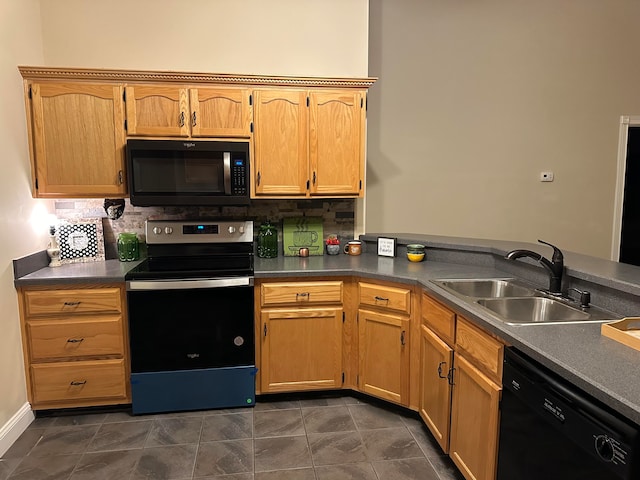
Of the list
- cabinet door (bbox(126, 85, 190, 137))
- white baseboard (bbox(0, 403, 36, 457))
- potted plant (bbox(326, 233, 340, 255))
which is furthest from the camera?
potted plant (bbox(326, 233, 340, 255))

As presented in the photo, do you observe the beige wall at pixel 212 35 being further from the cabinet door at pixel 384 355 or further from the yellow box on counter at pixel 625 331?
the yellow box on counter at pixel 625 331

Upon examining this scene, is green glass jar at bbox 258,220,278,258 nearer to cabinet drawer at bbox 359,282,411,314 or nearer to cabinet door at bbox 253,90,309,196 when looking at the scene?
cabinet door at bbox 253,90,309,196

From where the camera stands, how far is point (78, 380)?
2611 mm

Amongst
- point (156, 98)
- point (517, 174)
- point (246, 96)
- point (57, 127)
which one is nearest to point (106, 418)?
point (57, 127)

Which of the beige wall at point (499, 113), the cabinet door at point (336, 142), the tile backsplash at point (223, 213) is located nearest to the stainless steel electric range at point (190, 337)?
the tile backsplash at point (223, 213)

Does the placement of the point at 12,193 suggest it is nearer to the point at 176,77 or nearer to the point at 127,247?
the point at 127,247

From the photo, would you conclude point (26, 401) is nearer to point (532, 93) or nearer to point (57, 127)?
point (57, 127)

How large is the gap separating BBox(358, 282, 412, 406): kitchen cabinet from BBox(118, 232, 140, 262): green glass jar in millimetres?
1580

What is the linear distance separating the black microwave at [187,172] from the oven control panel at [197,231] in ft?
0.83

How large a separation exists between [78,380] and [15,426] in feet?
1.20

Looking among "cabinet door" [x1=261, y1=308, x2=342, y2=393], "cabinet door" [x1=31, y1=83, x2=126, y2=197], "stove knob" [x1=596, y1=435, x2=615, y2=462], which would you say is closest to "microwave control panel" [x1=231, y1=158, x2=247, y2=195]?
"cabinet door" [x1=31, y1=83, x2=126, y2=197]

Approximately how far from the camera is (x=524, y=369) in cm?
149

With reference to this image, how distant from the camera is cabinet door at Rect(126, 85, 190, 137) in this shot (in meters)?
2.74

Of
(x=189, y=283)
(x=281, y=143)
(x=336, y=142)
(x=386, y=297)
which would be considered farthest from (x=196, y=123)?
(x=386, y=297)
